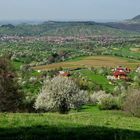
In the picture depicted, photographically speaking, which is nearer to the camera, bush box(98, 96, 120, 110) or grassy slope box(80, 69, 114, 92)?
bush box(98, 96, 120, 110)

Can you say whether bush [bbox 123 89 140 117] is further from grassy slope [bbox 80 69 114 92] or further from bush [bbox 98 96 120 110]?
grassy slope [bbox 80 69 114 92]

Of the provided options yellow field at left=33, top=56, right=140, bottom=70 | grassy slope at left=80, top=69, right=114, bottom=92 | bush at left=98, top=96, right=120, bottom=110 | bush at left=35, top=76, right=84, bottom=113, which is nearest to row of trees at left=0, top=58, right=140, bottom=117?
bush at left=35, top=76, right=84, bottom=113

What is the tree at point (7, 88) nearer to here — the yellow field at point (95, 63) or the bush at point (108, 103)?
the bush at point (108, 103)

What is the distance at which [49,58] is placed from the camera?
189 metres

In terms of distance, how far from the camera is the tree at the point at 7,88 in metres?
43.2

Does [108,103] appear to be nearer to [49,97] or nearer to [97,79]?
[49,97]

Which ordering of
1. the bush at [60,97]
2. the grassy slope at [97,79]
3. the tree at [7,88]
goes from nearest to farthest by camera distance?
the tree at [7,88] < the bush at [60,97] < the grassy slope at [97,79]

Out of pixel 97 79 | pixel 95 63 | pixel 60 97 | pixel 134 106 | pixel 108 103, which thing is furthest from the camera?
pixel 95 63

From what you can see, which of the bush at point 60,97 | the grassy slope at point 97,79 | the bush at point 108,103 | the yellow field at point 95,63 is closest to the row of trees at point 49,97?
the bush at point 60,97

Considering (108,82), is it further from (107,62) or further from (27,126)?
(27,126)

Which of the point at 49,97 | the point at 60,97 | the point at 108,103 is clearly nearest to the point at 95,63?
the point at 108,103

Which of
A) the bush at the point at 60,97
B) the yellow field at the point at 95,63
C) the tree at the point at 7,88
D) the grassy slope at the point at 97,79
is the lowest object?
the yellow field at the point at 95,63

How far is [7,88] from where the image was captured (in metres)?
44.3

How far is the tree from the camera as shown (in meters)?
43.2
